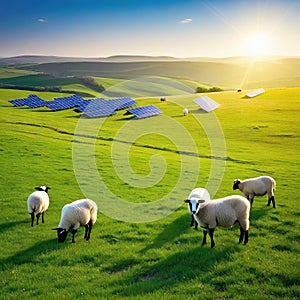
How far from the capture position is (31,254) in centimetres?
1136

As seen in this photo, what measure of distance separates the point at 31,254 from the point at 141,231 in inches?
172

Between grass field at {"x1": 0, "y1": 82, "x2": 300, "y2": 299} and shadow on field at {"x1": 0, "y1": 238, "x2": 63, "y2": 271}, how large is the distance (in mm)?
38

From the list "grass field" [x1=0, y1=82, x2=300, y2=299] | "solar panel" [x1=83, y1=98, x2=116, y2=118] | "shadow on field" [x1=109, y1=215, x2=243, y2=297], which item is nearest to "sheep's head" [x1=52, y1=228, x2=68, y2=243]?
"grass field" [x1=0, y1=82, x2=300, y2=299]

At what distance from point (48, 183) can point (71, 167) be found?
4459mm

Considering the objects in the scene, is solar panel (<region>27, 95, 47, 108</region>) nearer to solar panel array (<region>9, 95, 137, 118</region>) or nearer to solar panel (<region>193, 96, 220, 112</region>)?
solar panel array (<region>9, 95, 137, 118</region>)

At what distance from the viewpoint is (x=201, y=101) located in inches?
2778

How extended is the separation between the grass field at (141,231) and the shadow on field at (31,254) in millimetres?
38

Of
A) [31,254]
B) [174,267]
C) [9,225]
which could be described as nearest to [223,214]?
[174,267]

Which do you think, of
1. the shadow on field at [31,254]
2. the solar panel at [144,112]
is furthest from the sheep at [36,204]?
the solar panel at [144,112]

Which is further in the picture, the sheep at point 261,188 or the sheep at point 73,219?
the sheep at point 261,188

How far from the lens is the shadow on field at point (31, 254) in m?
10.8

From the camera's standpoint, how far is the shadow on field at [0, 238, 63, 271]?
10.8 meters

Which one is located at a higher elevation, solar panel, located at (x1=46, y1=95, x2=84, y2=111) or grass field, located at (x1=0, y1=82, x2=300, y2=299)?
solar panel, located at (x1=46, y1=95, x2=84, y2=111)

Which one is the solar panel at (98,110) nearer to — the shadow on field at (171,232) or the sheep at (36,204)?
the sheep at (36,204)
